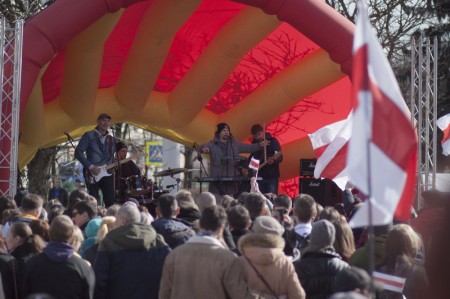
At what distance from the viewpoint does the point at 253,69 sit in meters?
19.8

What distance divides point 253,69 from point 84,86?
11.1 feet

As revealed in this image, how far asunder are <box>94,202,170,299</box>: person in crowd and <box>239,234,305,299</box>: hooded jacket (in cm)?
94

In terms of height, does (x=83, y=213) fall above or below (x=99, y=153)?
below

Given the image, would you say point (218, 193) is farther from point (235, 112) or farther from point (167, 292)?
point (167, 292)

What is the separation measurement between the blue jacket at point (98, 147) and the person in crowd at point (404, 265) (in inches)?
367

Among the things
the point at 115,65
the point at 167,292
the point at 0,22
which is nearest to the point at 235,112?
the point at 115,65

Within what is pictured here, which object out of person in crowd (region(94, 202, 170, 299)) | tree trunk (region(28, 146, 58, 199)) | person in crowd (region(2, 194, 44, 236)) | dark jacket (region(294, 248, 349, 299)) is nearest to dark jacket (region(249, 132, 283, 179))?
tree trunk (region(28, 146, 58, 199))

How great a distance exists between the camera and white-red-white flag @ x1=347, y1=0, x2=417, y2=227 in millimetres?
5609

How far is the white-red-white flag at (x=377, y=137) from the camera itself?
5609 mm

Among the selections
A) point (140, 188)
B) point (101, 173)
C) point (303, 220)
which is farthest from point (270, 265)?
point (101, 173)

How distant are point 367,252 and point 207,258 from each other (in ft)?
4.37

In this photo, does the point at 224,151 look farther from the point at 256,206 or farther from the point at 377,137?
the point at 377,137

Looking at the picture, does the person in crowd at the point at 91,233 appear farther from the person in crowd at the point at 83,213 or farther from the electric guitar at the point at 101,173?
the electric guitar at the point at 101,173

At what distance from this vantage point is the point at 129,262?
791 cm
